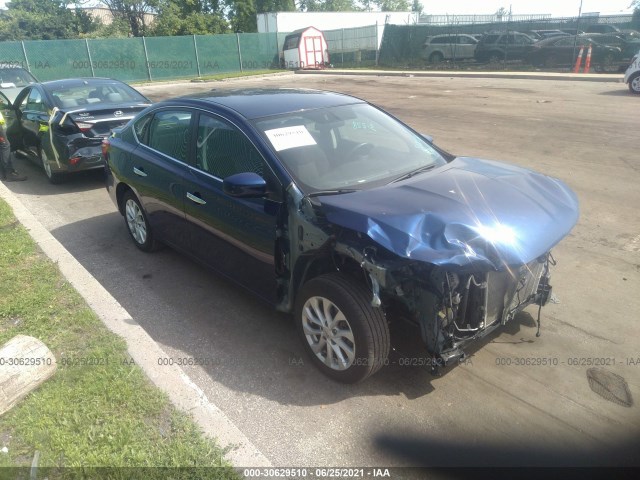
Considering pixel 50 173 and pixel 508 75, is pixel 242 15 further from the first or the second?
pixel 50 173

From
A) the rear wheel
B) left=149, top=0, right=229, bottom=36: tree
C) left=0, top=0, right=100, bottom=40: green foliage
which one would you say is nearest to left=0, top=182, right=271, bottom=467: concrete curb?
the rear wheel

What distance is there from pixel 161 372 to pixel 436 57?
96.0 feet

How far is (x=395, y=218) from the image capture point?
2.89m

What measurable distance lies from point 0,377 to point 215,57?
33110mm

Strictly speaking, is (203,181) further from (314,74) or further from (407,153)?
(314,74)

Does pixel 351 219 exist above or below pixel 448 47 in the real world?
above

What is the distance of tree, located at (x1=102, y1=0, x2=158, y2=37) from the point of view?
5339 cm

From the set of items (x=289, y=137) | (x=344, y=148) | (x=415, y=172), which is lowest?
(x=415, y=172)

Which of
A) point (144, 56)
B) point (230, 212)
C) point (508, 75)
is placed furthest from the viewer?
point (144, 56)

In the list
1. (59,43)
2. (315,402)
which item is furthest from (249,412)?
(59,43)

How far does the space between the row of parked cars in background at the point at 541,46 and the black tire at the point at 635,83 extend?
23.7 feet

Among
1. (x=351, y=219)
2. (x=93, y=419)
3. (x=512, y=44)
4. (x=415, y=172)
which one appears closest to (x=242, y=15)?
(x=512, y=44)

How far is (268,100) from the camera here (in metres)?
4.20

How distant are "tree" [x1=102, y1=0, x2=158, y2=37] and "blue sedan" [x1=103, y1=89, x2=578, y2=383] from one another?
55311mm
